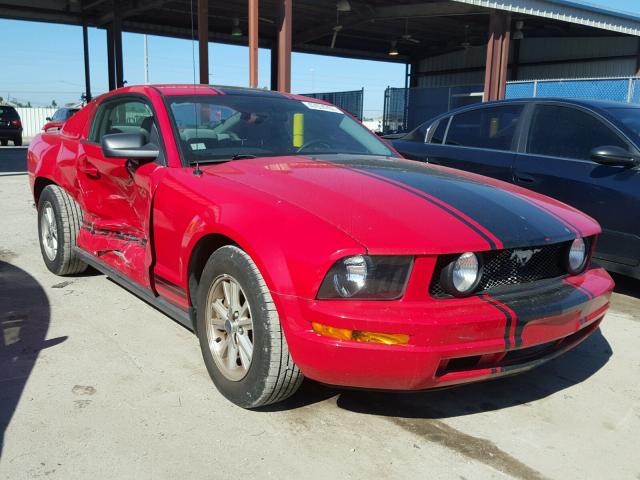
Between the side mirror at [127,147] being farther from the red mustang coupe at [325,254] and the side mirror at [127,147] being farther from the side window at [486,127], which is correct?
the side window at [486,127]

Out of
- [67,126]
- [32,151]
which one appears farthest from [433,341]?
[32,151]

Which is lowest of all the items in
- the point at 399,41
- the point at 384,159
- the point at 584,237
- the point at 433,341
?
the point at 433,341

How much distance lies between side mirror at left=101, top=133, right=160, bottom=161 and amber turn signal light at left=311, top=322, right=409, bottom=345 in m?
1.61

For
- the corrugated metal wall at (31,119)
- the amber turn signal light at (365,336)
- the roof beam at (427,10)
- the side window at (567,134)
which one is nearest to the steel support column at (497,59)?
the roof beam at (427,10)

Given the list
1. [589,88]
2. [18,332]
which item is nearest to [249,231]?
[18,332]

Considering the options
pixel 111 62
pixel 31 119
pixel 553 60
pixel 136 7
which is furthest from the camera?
pixel 31 119

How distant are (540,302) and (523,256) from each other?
206mm

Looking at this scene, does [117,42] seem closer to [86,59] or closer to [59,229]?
[86,59]

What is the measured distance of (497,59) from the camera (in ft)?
51.9

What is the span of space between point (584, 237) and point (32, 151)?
14.9 ft

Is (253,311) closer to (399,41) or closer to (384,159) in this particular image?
(384,159)

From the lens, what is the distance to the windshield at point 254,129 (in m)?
3.30

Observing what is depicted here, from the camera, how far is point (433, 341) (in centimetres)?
216

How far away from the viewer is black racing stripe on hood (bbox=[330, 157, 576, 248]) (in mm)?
2453
